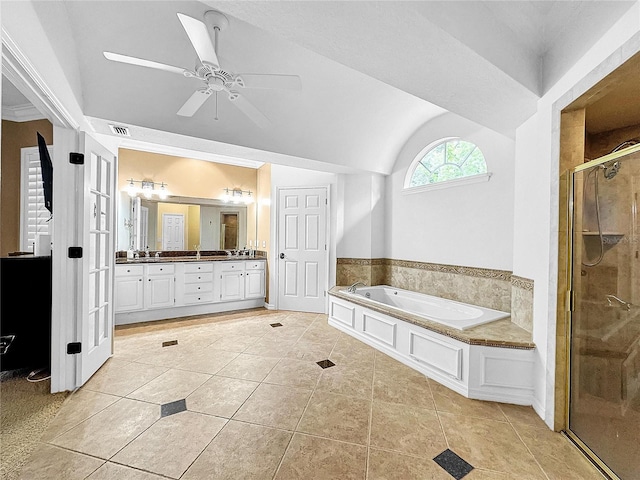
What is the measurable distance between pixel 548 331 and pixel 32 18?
367 centimetres

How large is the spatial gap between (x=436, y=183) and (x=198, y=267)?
11.8ft

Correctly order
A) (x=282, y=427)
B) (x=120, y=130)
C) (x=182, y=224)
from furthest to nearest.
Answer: (x=182, y=224)
(x=120, y=130)
(x=282, y=427)

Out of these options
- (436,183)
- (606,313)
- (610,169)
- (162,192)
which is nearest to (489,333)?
(606,313)

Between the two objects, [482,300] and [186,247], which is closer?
[482,300]

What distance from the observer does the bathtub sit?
2617mm

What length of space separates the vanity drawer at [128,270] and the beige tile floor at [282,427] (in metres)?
1.38

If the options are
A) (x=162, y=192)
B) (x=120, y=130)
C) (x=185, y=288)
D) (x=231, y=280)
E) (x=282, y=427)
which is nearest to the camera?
(x=282, y=427)

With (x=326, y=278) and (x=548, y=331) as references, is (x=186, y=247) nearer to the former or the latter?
(x=326, y=278)

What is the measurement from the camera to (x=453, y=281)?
350 centimetres

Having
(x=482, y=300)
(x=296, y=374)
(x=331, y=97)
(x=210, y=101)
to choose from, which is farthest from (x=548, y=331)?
(x=210, y=101)

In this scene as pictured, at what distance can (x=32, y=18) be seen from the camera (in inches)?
62.1

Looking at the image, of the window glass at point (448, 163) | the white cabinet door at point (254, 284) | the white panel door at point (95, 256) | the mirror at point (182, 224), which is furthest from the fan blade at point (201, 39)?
the white cabinet door at point (254, 284)

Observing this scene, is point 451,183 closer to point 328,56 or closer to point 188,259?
point 328,56

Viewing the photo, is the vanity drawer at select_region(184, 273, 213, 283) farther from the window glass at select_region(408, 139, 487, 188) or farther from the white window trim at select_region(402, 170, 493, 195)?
the window glass at select_region(408, 139, 487, 188)
